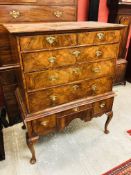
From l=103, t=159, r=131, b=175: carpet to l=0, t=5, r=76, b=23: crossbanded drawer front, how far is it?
160 cm

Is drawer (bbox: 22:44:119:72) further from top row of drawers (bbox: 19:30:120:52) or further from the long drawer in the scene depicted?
the long drawer

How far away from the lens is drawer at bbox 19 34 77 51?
3.38 ft

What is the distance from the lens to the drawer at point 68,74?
1181mm

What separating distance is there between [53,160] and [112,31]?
1.36 metres

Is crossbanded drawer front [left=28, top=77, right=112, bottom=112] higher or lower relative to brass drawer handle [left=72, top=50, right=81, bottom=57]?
lower

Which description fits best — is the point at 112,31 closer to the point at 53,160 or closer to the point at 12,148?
the point at 53,160

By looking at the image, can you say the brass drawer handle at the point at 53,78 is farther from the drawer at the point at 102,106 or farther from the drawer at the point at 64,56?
the drawer at the point at 102,106

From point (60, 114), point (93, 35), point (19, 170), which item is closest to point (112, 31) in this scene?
point (93, 35)

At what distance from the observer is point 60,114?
4.63 ft

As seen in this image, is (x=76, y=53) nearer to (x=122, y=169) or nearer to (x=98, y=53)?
(x=98, y=53)

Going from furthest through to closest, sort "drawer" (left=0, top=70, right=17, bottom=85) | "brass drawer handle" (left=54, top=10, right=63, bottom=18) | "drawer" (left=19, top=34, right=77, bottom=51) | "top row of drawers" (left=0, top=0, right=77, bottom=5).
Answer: "drawer" (left=0, top=70, right=17, bottom=85) < "brass drawer handle" (left=54, top=10, right=63, bottom=18) < "top row of drawers" (left=0, top=0, right=77, bottom=5) < "drawer" (left=19, top=34, right=77, bottom=51)

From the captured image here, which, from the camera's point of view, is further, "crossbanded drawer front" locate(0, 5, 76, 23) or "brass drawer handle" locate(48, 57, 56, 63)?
"crossbanded drawer front" locate(0, 5, 76, 23)

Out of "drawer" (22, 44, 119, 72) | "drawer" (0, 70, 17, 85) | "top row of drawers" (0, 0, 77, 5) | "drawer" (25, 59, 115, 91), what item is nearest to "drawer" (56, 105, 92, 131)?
"drawer" (25, 59, 115, 91)

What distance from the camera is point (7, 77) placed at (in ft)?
5.64
